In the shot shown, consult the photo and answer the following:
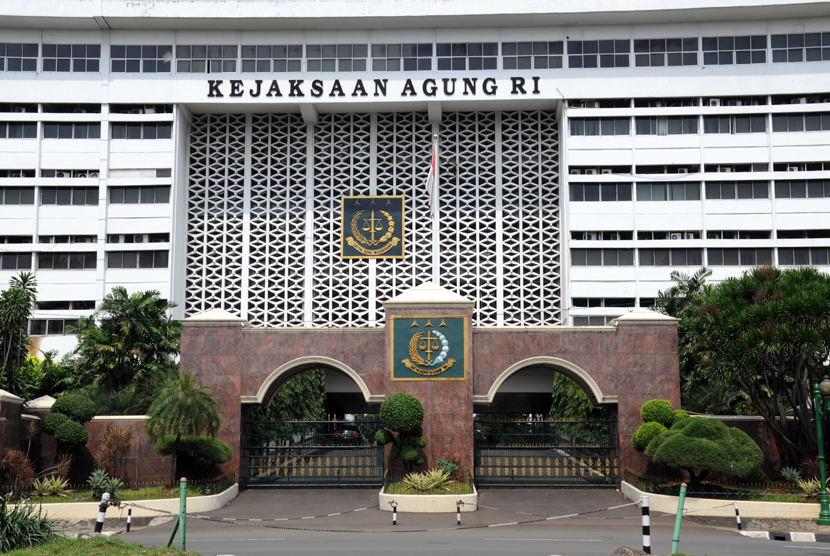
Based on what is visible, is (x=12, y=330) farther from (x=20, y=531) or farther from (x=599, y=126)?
(x=599, y=126)

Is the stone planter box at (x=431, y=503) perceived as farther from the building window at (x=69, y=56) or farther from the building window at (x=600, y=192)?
the building window at (x=69, y=56)

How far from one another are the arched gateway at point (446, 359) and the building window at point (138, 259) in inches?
660

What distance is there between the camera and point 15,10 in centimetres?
4488

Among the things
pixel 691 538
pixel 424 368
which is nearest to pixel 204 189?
pixel 424 368

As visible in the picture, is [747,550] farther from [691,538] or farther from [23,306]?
[23,306]

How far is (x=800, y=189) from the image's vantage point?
4512cm

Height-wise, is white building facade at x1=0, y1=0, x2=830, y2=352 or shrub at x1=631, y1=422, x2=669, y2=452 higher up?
white building facade at x1=0, y1=0, x2=830, y2=352

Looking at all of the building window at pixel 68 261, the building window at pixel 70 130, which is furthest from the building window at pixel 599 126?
the building window at pixel 68 261

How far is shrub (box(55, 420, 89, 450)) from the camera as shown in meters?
26.6

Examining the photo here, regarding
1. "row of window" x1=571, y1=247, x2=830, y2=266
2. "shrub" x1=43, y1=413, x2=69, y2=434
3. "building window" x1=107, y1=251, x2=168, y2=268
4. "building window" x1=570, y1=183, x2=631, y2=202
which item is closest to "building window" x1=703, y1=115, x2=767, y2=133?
"building window" x1=570, y1=183, x2=631, y2=202

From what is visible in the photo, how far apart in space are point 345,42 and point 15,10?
56.5 feet

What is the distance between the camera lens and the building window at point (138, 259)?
44750 mm

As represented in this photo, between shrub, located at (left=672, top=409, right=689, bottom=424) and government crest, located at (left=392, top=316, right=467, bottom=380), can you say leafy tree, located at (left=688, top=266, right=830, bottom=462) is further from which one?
government crest, located at (left=392, top=316, right=467, bottom=380)

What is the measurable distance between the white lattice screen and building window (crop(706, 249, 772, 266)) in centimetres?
812
